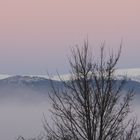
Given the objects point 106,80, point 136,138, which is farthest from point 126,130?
point 106,80

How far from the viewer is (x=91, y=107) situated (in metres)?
19.5

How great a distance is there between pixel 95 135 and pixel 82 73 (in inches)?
82.6

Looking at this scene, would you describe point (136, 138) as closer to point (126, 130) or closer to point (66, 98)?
point (126, 130)

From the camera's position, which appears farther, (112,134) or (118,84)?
(118,84)

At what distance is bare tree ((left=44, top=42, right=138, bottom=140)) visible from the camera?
63.4ft

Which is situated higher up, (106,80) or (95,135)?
(106,80)

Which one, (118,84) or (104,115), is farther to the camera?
(118,84)

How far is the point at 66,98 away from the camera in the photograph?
20203 mm

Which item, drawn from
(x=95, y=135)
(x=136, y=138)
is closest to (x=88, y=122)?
(x=95, y=135)

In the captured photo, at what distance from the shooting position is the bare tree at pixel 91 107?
19.3 m

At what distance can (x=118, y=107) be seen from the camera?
20.1 metres

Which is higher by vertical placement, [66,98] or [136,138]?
[66,98]

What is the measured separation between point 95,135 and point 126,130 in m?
1.31

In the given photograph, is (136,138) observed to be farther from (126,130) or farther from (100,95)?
(100,95)
